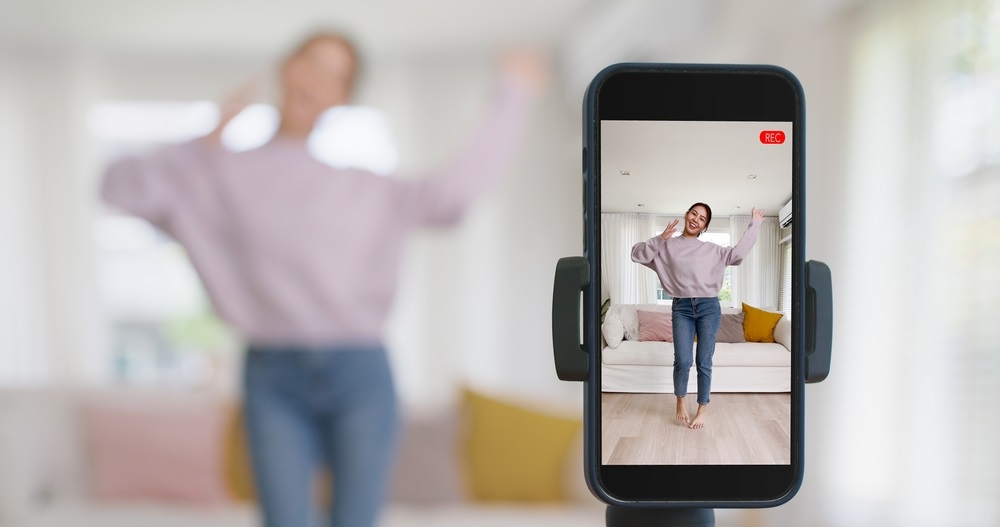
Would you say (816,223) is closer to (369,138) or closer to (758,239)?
(369,138)

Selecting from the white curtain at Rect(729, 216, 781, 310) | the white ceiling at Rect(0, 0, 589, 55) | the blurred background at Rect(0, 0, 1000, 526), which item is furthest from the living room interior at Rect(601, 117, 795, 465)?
the white ceiling at Rect(0, 0, 589, 55)

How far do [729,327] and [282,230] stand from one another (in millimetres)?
1706

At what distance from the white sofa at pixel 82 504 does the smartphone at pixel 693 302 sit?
144 cm

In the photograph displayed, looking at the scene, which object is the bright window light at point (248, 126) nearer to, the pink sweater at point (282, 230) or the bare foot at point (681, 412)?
the pink sweater at point (282, 230)

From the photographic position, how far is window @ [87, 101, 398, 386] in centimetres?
232

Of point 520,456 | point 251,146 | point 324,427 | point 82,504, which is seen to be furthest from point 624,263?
point 251,146

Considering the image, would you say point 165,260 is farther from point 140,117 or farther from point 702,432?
point 702,432

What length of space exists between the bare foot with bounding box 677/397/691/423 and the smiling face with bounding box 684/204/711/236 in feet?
0.22

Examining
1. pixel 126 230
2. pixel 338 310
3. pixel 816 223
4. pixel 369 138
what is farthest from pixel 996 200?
pixel 126 230

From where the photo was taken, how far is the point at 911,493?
4.87 feet

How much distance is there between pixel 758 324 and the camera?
33 cm

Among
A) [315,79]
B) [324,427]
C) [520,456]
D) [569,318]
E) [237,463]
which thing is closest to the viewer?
[569,318]

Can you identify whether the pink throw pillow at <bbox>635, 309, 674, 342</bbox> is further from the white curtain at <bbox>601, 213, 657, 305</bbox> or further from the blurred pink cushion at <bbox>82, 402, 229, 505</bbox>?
the blurred pink cushion at <bbox>82, 402, 229, 505</bbox>

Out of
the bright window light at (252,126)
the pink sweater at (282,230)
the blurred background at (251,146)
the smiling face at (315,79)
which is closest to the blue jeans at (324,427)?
the pink sweater at (282,230)
